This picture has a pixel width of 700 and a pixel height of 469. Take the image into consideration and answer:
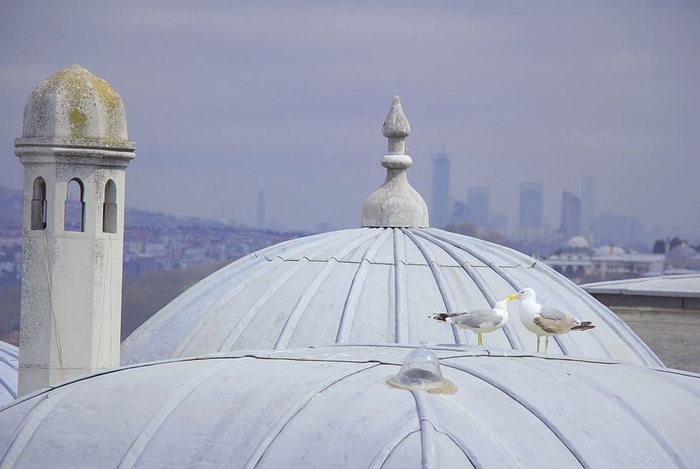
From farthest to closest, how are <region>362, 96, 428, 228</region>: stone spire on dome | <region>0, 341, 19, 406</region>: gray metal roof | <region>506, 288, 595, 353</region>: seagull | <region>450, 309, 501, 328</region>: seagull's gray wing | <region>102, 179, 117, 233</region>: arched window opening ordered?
<region>362, 96, 428, 228</region>: stone spire on dome
<region>0, 341, 19, 406</region>: gray metal roof
<region>102, 179, 117, 233</region>: arched window opening
<region>506, 288, 595, 353</region>: seagull
<region>450, 309, 501, 328</region>: seagull's gray wing

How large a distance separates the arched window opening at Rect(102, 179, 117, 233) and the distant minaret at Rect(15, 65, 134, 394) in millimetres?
10

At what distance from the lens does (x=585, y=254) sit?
8581 cm

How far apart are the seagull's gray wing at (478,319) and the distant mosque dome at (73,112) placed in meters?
4.39

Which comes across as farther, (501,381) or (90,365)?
(90,365)

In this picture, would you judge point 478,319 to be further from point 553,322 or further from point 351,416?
point 351,416

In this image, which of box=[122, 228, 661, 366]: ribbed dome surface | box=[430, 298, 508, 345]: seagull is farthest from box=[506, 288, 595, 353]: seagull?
box=[122, 228, 661, 366]: ribbed dome surface

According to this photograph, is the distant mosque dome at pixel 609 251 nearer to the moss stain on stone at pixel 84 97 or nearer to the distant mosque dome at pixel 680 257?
the distant mosque dome at pixel 680 257

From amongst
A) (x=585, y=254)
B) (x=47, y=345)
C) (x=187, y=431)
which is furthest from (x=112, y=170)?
(x=585, y=254)

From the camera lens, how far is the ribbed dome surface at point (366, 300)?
54.5ft

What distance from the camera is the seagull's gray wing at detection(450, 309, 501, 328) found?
1316cm

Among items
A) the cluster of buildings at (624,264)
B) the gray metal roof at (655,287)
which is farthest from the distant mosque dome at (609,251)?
the gray metal roof at (655,287)

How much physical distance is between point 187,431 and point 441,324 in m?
6.97

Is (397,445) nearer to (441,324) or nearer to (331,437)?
(331,437)

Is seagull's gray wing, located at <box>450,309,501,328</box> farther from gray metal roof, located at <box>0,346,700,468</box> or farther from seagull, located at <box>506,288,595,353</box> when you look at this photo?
gray metal roof, located at <box>0,346,700,468</box>
